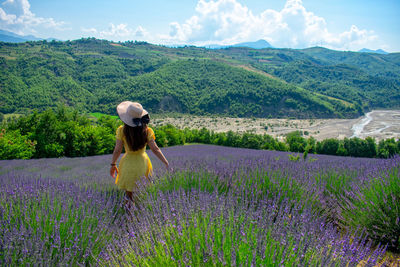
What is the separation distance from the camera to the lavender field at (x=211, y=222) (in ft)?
4.91

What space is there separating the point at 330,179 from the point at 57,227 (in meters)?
3.36

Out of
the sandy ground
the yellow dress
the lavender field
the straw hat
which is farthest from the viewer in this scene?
the sandy ground

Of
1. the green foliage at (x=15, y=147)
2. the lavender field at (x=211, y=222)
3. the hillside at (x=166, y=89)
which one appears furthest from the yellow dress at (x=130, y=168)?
the hillside at (x=166, y=89)

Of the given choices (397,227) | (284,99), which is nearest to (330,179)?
(397,227)

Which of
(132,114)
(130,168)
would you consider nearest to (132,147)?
(130,168)

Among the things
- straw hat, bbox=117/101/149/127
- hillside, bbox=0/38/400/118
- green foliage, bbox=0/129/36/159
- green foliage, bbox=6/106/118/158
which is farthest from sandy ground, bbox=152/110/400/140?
straw hat, bbox=117/101/149/127

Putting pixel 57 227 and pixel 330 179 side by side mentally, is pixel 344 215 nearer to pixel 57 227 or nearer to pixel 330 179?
pixel 330 179

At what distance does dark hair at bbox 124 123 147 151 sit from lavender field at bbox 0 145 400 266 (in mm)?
498

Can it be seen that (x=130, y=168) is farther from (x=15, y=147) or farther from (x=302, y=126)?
(x=302, y=126)

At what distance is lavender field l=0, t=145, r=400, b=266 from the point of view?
58.9 inches

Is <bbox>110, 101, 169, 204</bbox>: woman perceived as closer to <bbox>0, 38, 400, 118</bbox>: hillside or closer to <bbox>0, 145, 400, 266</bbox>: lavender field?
<bbox>0, 145, 400, 266</bbox>: lavender field

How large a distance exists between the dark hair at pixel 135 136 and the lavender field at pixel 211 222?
19.6 inches

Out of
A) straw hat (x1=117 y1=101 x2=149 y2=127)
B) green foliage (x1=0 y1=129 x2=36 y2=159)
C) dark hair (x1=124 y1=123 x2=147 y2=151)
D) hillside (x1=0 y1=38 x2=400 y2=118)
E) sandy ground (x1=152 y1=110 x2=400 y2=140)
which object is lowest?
sandy ground (x1=152 y1=110 x2=400 y2=140)

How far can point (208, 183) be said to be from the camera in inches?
120
